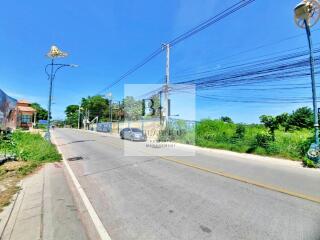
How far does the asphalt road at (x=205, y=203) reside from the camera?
13.8ft

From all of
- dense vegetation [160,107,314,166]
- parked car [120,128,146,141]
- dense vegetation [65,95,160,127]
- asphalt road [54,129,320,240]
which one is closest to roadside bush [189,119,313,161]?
dense vegetation [160,107,314,166]

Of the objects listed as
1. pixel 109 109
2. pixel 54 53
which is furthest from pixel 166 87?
pixel 109 109

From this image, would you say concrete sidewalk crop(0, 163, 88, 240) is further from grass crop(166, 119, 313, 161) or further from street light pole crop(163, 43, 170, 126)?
street light pole crop(163, 43, 170, 126)

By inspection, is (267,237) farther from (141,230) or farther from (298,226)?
(141,230)

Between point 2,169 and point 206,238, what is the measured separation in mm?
8761

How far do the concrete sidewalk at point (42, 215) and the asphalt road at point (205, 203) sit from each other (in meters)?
0.57

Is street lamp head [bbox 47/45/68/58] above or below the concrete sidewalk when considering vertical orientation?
above

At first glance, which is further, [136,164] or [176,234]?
[136,164]

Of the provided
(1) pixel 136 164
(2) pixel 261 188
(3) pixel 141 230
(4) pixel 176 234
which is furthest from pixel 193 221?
(1) pixel 136 164

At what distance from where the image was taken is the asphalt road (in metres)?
4.20

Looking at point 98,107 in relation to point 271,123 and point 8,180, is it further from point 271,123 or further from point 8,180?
point 8,180

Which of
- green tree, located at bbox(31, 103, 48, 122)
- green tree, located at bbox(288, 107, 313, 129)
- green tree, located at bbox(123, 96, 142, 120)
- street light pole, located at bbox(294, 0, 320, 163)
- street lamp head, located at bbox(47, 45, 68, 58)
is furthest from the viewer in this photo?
green tree, located at bbox(31, 103, 48, 122)

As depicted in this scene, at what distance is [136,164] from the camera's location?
36.1ft

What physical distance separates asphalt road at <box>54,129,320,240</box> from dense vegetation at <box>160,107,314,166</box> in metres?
4.34
